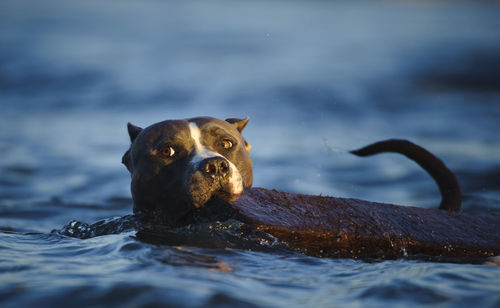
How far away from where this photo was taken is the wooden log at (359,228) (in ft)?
12.6

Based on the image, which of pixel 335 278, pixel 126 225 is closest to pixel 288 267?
pixel 335 278

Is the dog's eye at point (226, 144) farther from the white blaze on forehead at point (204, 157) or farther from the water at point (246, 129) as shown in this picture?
the water at point (246, 129)

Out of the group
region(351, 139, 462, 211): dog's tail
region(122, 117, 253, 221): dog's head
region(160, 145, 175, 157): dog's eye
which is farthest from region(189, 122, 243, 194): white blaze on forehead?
region(351, 139, 462, 211): dog's tail

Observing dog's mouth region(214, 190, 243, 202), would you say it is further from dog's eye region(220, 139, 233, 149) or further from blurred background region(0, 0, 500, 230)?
blurred background region(0, 0, 500, 230)

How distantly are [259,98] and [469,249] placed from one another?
1226cm

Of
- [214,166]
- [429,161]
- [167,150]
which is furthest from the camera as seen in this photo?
[429,161]

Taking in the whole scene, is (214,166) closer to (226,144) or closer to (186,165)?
(186,165)

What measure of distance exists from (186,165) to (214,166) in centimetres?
32

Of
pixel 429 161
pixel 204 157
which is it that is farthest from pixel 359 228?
pixel 429 161

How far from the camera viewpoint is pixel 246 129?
12.7m

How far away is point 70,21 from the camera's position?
2848 cm

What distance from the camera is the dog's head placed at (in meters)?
4.06

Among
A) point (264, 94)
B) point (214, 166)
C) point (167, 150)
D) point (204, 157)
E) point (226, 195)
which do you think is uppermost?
point (264, 94)

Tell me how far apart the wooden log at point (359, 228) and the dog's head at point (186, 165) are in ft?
0.75
